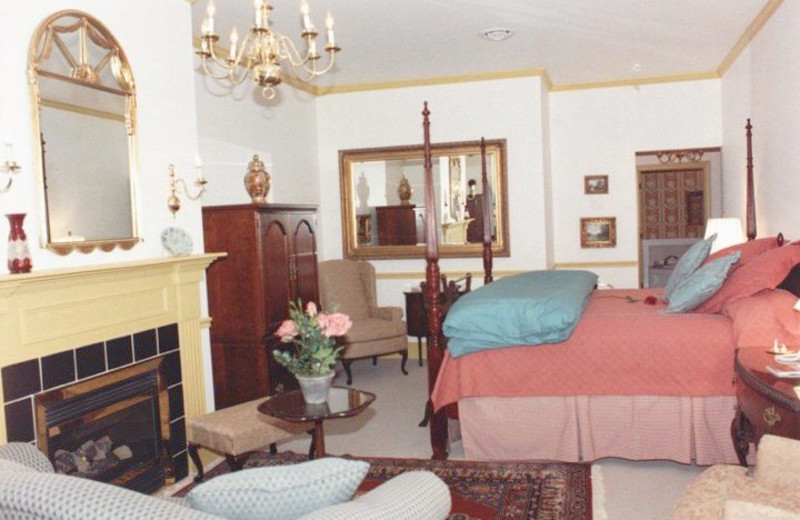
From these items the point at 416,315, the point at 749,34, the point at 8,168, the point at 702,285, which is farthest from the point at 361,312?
the point at 8,168

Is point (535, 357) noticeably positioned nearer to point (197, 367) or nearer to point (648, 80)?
point (197, 367)

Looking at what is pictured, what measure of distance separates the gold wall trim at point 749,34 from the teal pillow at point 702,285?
193 centimetres

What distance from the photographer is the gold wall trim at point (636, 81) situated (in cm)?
693

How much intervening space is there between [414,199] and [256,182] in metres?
2.38

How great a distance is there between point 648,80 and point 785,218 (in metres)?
2.75

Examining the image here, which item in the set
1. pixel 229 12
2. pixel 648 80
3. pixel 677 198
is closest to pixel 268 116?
pixel 229 12

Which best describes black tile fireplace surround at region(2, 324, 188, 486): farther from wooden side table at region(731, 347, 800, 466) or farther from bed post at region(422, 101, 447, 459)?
wooden side table at region(731, 347, 800, 466)

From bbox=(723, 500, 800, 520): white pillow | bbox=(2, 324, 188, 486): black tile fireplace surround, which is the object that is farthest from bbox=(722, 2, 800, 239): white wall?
bbox=(2, 324, 188, 486): black tile fireplace surround

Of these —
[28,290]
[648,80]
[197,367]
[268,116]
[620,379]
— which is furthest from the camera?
[648,80]

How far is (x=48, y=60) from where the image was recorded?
314cm

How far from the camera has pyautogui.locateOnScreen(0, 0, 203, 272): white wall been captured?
298 centimetres

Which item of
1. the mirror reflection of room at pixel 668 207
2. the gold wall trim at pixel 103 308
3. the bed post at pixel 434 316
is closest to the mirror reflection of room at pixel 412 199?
the bed post at pixel 434 316

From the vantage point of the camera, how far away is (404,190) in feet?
23.2

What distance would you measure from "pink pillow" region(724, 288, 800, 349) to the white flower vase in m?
1.99
